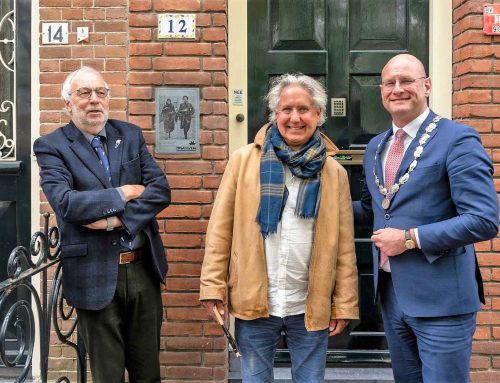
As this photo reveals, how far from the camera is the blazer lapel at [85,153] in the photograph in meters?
2.98

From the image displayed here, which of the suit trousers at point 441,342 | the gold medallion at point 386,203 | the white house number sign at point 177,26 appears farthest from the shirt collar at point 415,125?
the white house number sign at point 177,26

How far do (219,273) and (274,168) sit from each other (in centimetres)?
55

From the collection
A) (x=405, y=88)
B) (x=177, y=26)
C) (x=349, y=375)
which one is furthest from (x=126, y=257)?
(x=349, y=375)

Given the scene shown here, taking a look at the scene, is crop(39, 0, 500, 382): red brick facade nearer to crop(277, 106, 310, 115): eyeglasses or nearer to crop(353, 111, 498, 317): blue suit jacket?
crop(277, 106, 310, 115): eyeglasses

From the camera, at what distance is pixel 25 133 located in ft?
14.1

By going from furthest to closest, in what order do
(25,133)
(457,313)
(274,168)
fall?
1. (25,133)
2. (274,168)
3. (457,313)

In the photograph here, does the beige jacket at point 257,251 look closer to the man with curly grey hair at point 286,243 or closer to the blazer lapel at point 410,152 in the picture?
the man with curly grey hair at point 286,243

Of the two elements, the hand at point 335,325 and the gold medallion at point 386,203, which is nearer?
the gold medallion at point 386,203

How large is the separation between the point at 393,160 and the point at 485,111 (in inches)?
57.8

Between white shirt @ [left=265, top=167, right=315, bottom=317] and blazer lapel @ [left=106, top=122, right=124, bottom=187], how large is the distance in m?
0.85

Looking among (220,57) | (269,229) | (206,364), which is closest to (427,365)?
(269,229)

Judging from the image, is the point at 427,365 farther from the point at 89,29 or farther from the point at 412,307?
the point at 89,29

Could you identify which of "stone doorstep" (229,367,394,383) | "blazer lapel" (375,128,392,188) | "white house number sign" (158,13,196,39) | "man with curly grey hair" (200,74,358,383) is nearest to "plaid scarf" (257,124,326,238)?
"man with curly grey hair" (200,74,358,383)

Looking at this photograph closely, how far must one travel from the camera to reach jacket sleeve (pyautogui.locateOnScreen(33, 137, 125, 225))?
112 inches
